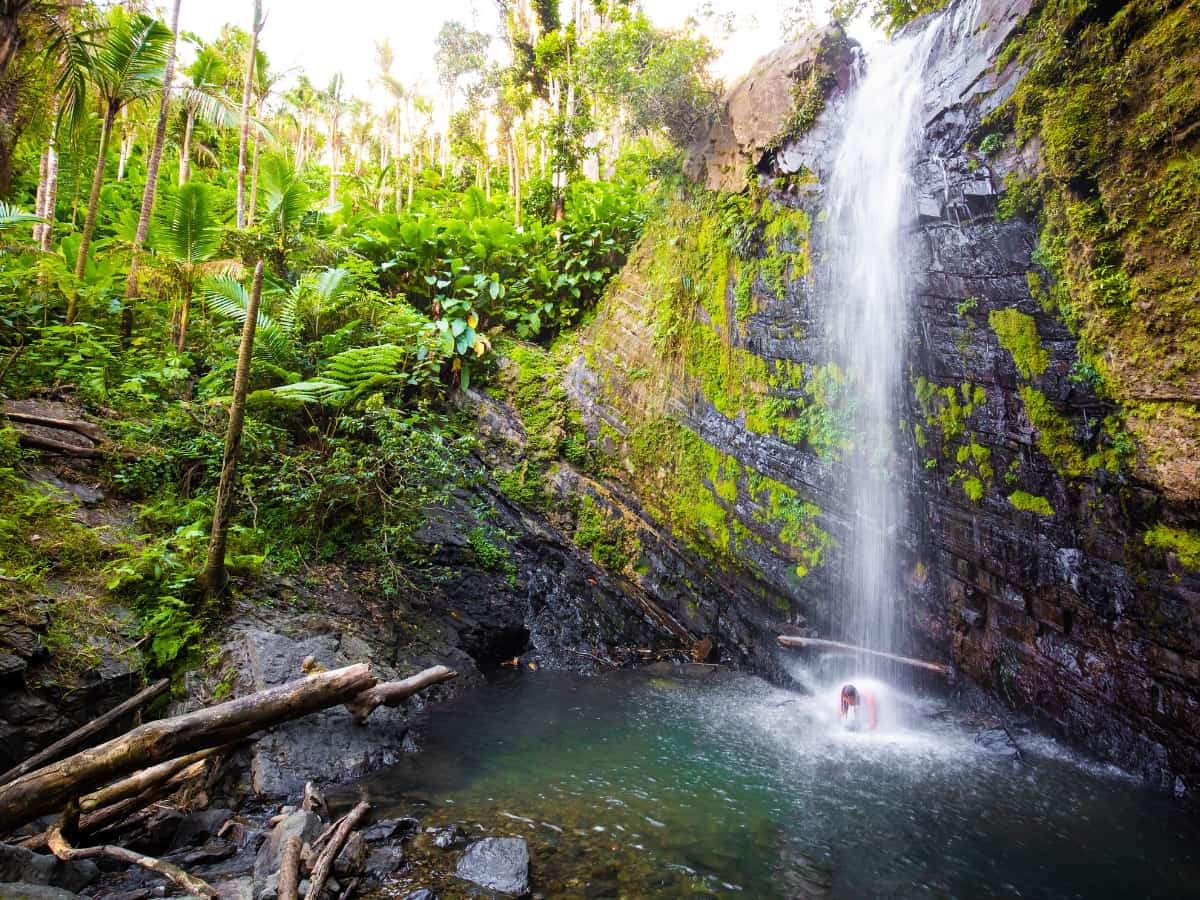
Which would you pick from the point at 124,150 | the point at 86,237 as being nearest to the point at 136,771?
the point at 86,237

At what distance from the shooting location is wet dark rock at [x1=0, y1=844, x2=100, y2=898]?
2.63m

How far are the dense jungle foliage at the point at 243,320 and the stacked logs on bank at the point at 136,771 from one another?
3.58 feet

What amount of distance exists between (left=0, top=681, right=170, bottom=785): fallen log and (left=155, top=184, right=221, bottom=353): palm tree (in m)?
5.56

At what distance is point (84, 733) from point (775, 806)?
4631 mm

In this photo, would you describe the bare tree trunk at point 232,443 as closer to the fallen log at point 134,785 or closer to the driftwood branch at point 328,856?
the fallen log at point 134,785

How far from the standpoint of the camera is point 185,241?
818 cm

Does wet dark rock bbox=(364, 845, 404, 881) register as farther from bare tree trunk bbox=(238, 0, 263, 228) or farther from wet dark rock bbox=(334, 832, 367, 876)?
bare tree trunk bbox=(238, 0, 263, 228)

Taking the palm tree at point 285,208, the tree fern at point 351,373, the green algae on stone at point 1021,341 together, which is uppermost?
the palm tree at point 285,208

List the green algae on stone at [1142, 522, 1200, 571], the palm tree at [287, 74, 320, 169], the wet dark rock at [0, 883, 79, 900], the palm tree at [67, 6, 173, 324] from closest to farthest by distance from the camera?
the wet dark rock at [0, 883, 79, 900] → the green algae on stone at [1142, 522, 1200, 571] → the palm tree at [67, 6, 173, 324] → the palm tree at [287, 74, 320, 169]

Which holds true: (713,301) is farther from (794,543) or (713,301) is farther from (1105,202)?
(1105,202)

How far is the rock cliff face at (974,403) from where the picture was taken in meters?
4.78

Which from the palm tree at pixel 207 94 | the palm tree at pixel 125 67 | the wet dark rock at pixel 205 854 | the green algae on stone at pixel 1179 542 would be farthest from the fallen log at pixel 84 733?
the palm tree at pixel 207 94

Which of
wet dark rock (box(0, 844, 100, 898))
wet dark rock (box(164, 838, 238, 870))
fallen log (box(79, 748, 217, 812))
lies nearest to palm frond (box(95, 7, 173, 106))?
fallen log (box(79, 748, 217, 812))

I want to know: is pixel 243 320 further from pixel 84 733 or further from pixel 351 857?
pixel 351 857
